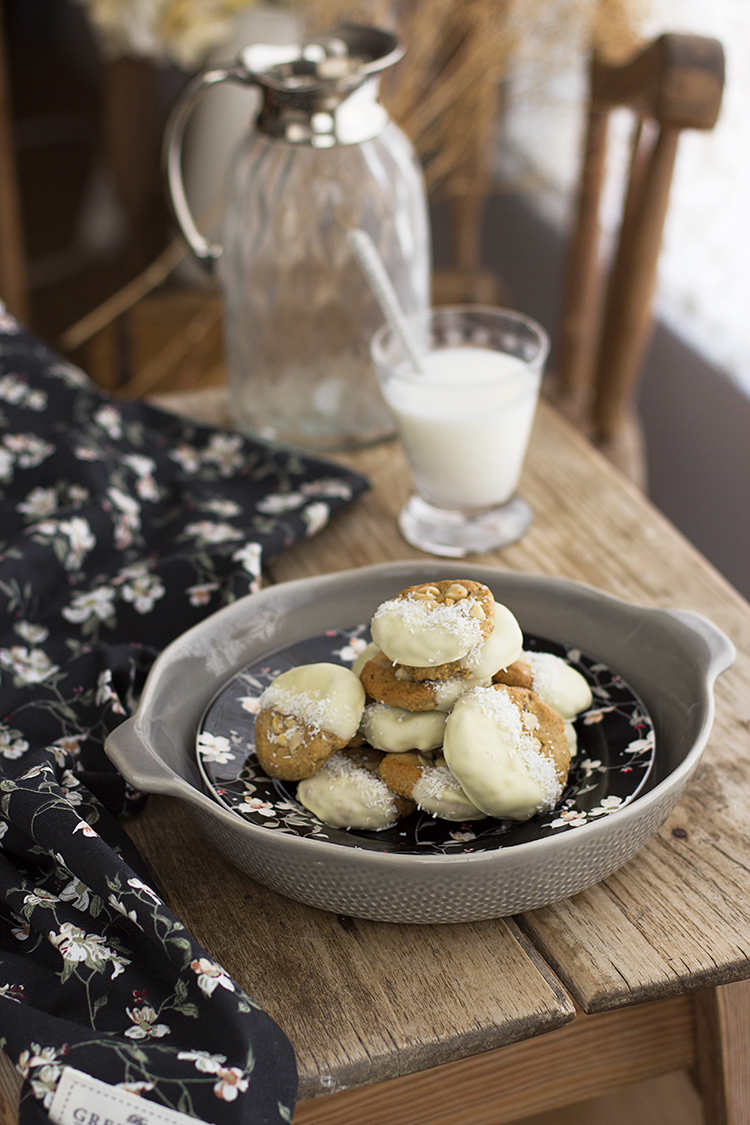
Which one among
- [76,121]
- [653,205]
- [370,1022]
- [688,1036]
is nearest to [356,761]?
[370,1022]

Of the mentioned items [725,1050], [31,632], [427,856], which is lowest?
[725,1050]

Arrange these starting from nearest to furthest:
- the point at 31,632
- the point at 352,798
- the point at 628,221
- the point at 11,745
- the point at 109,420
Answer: the point at 352,798 → the point at 11,745 → the point at 31,632 → the point at 109,420 → the point at 628,221

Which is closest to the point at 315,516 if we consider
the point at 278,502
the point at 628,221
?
the point at 278,502

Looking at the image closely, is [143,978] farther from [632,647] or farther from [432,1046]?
[632,647]

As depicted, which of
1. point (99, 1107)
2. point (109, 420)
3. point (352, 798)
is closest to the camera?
point (99, 1107)

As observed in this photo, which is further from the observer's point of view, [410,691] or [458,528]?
[458,528]

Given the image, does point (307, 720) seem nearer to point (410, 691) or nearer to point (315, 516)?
point (410, 691)
